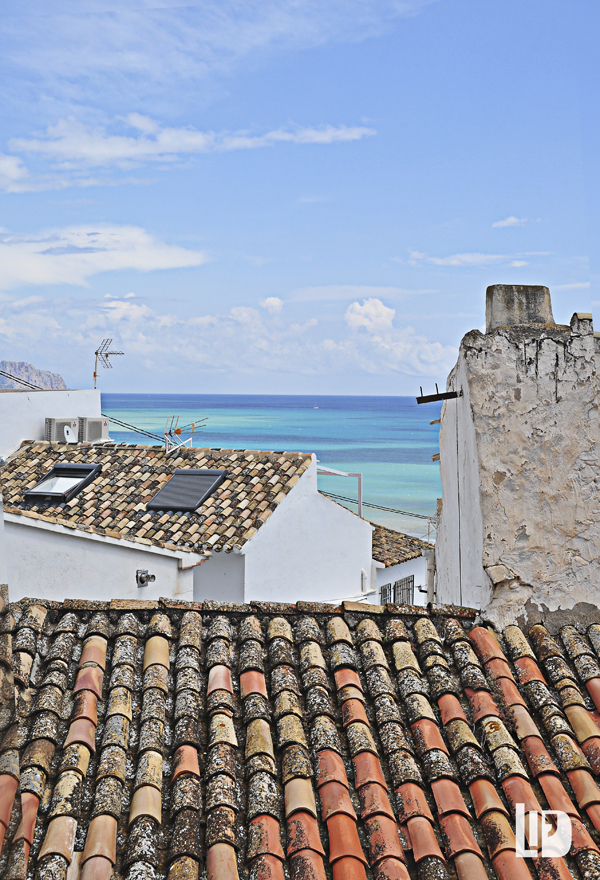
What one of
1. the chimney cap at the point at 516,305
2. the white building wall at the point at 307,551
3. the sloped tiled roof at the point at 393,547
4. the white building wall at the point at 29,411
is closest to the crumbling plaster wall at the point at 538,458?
the chimney cap at the point at 516,305

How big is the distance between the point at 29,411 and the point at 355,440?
84.6 metres

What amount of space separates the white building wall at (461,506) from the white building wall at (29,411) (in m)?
15.7

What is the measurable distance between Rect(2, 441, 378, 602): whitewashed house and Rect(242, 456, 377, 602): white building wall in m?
0.03

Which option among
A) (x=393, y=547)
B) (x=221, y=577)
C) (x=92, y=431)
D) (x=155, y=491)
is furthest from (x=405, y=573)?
(x=92, y=431)

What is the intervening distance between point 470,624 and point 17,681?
8.79ft

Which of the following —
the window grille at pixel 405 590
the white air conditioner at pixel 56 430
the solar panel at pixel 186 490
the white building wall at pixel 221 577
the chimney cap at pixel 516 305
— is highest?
the white air conditioner at pixel 56 430

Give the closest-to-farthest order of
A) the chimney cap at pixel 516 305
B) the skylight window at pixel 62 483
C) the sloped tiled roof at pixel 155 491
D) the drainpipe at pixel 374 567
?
the chimney cap at pixel 516 305 → the sloped tiled roof at pixel 155 491 → the skylight window at pixel 62 483 → the drainpipe at pixel 374 567

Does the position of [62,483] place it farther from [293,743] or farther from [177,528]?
[293,743]

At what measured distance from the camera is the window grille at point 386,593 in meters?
→ 19.2

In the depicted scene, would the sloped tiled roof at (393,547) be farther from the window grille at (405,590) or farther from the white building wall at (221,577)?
the white building wall at (221,577)

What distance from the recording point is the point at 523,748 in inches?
140

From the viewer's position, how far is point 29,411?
20203mm

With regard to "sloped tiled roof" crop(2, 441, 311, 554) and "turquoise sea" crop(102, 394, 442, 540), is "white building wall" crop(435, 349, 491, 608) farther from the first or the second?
"turquoise sea" crop(102, 394, 442, 540)

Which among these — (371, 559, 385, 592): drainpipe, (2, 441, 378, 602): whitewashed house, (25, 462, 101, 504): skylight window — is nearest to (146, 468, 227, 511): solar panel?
(2, 441, 378, 602): whitewashed house
